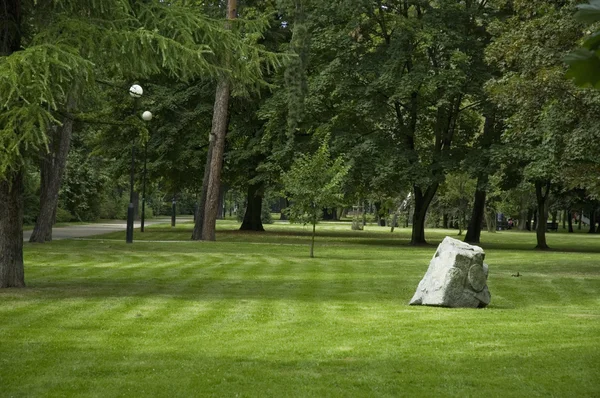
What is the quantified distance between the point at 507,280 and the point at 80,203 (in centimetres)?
3942

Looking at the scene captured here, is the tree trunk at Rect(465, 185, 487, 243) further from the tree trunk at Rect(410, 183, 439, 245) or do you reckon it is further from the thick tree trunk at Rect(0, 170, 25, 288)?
the thick tree trunk at Rect(0, 170, 25, 288)

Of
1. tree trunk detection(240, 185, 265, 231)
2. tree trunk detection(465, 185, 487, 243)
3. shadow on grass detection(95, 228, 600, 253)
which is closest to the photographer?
shadow on grass detection(95, 228, 600, 253)

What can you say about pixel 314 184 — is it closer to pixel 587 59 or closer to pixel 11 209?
pixel 11 209

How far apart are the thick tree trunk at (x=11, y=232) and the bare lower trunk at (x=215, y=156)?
17592mm

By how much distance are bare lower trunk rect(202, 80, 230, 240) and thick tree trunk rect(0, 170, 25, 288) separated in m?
17.6

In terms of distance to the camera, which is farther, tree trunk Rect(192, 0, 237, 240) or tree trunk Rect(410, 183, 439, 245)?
tree trunk Rect(410, 183, 439, 245)

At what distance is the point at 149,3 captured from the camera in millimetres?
14859

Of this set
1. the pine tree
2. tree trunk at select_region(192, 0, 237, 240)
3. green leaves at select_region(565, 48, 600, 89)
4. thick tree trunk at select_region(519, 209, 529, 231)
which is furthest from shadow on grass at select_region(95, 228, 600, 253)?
Answer: thick tree trunk at select_region(519, 209, 529, 231)

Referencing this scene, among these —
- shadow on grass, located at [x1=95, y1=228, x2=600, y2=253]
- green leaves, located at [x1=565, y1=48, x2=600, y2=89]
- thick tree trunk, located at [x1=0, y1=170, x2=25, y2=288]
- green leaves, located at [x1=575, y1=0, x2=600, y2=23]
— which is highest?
green leaves, located at [x1=575, y1=0, x2=600, y2=23]

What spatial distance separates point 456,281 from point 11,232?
7.51 metres

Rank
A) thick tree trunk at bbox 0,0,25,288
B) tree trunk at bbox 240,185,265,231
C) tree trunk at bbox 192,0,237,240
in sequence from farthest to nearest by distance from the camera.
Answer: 1. tree trunk at bbox 240,185,265,231
2. tree trunk at bbox 192,0,237,240
3. thick tree trunk at bbox 0,0,25,288

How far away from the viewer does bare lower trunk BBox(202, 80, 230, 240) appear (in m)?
32.6

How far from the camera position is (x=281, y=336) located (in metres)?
10.7

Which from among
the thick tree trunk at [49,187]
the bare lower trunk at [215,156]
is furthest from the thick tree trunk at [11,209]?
the bare lower trunk at [215,156]
